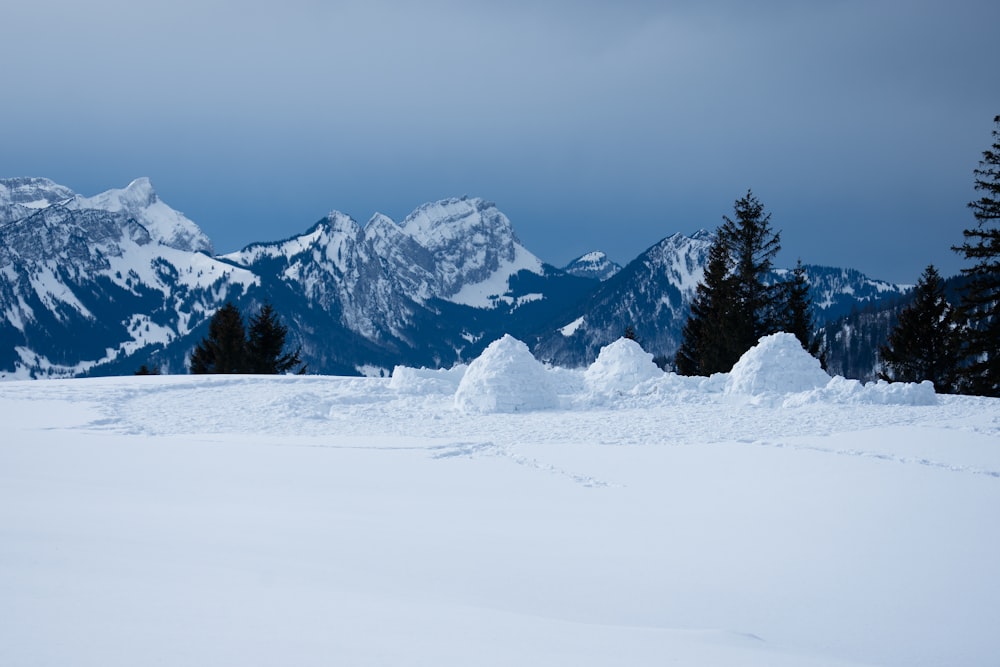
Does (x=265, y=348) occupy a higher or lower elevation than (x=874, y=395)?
higher

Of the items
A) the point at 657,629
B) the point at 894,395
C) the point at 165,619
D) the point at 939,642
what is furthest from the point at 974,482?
the point at 165,619

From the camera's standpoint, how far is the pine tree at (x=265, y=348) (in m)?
53.2

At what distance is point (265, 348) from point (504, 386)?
40696mm

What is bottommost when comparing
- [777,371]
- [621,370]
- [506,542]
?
[506,542]

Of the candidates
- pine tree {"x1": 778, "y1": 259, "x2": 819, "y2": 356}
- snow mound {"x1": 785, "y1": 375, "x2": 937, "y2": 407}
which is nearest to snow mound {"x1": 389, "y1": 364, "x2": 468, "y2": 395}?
snow mound {"x1": 785, "y1": 375, "x2": 937, "y2": 407}

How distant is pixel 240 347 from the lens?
173 feet

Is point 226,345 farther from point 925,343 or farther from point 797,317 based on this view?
point 925,343

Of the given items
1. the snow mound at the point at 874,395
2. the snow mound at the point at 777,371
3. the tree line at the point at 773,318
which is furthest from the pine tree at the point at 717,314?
the snow mound at the point at 874,395

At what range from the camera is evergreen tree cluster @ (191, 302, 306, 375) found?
52375 millimetres

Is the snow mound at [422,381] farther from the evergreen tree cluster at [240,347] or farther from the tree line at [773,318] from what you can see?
the evergreen tree cluster at [240,347]

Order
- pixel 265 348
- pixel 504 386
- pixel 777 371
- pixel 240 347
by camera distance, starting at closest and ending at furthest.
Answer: pixel 504 386
pixel 777 371
pixel 240 347
pixel 265 348

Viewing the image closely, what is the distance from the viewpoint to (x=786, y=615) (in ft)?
16.9

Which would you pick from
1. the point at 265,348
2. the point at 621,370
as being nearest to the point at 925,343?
the point at 621,370

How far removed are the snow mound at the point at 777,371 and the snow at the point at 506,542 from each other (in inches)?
134
